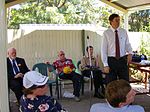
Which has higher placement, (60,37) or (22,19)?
(22,19)

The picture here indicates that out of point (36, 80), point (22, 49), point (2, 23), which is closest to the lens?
point (36, 80)

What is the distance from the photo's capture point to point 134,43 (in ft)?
31.9

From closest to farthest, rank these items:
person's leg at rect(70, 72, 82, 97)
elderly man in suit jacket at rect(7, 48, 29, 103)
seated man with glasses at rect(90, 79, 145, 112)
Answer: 1. seated man with glasses at rect(90, 79, 145, 112)
2. elderly man in suit jacket at rect(7, 48, 29, 103)
3. person's leg at rect(70, 72, 82, 97)

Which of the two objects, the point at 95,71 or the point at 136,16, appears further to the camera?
the point at 136,16

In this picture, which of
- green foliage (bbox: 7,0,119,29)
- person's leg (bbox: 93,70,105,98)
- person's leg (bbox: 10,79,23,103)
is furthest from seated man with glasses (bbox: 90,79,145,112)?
green foliage (bbox: 7,0,119,29)

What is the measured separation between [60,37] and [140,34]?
9.14ft

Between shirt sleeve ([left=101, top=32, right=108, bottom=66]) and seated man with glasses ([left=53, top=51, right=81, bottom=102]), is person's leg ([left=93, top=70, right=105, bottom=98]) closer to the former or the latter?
seated man with glasses ([left=53, top=51, right=81, bottom=102])

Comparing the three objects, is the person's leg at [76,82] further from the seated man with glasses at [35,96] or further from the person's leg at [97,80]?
the seated man with glasses at [35,96]

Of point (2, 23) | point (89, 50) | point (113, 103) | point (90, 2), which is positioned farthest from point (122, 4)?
point (90, 2)

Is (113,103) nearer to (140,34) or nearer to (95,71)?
(95,71)

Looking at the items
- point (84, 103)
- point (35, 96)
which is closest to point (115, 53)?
point (84, 103)

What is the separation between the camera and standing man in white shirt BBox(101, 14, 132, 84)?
15.2 ft

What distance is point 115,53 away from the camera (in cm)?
464

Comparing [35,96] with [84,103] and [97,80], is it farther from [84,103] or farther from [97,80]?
[97,80]
